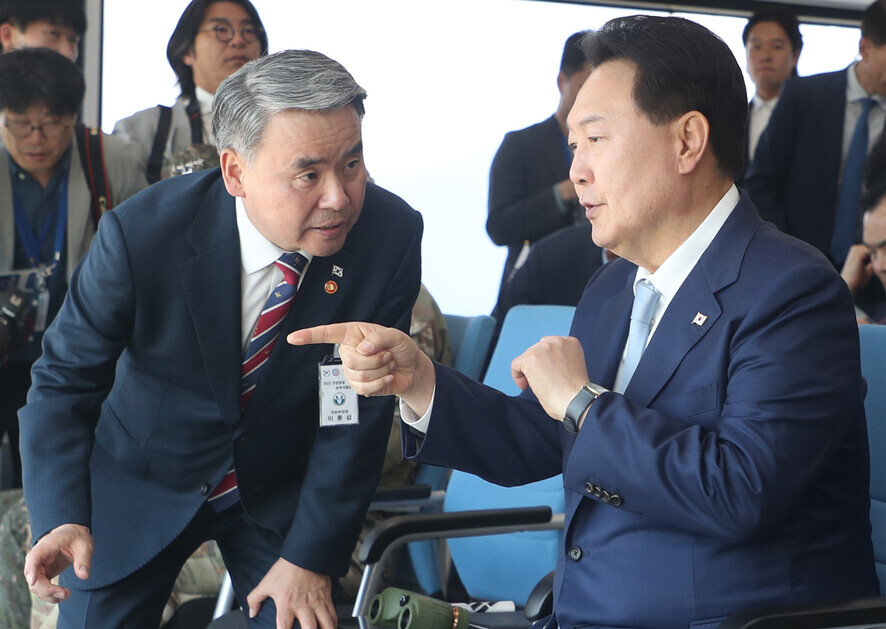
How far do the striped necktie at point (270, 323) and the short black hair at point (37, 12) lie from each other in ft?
6.79

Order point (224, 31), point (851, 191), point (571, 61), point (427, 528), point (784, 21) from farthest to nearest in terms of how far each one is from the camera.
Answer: point (784, 21) < point (851, 191) < point (571, 61) < point (224, 31) < point (427, 528)

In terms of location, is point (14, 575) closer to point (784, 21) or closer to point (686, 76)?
point (686, 76)

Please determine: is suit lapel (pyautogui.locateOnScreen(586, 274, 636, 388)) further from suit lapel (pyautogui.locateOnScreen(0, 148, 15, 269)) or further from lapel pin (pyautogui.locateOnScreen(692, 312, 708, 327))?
suit lapel (pyautogui.locateOnScreen(0, 148, 15, 269))

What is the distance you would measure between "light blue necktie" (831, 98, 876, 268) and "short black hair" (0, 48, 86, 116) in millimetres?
2626

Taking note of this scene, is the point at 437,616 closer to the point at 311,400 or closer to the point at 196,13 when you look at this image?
the point at 311,400

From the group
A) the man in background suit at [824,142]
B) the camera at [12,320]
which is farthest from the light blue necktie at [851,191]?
the camera at [12,320]

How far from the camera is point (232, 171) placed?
176 cm

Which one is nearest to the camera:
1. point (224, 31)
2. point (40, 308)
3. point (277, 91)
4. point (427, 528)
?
point (277, 91)

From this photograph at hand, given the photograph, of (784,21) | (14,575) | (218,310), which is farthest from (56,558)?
(784,21)

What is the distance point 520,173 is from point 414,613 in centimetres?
246

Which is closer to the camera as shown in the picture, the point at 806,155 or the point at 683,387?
the point at 683,387

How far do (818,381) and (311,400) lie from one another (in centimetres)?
94

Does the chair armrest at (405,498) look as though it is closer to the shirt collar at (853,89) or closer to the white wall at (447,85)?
the shirt collar at (853,89)

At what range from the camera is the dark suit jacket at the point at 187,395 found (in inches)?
68.3
